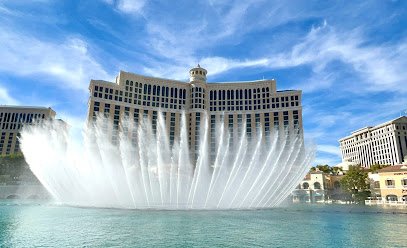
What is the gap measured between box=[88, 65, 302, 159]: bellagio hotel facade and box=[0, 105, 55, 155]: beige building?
50541 mm

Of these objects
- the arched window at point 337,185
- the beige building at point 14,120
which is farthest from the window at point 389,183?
the beige building at point 14,120

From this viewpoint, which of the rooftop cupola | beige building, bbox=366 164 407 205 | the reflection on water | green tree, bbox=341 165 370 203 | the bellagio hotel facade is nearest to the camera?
the reflection on water

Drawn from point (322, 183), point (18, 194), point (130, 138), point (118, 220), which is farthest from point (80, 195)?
point (322, 183)

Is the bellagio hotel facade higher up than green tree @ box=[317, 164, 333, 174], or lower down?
higher up

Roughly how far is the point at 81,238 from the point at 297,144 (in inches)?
3763

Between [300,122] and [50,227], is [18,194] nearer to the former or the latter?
[50,227]

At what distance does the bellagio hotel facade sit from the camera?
100938 millimetres

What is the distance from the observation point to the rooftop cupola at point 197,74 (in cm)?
11006

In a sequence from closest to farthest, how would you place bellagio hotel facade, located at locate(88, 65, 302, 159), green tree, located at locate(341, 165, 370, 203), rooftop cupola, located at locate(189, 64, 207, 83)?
green tree, located at locate(341, 165, 370, 203) → bellagio hotel facade, located at locate(88, 65, 302, 159) → rooftop cupola, located at locate(189, 64, 207, 83)

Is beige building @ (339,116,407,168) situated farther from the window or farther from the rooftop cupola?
the rooftop cupola

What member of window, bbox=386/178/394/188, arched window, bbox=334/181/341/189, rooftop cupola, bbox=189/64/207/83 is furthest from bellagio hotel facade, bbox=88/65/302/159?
window, bbox=386/178/394/188

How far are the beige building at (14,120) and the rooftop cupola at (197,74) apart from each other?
72.1 m

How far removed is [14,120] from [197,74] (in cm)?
8677

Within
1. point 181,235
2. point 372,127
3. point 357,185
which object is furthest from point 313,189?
point 372,127
